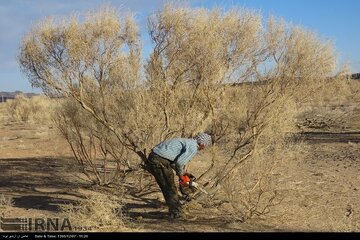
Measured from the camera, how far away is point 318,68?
14.4 m

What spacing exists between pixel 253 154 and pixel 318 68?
5397 millimetres

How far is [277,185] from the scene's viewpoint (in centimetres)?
1068

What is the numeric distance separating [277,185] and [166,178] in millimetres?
2926

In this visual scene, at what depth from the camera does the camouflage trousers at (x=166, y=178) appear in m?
8.70

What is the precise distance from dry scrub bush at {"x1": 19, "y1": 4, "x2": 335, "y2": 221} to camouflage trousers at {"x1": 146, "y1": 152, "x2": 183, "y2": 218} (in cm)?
68

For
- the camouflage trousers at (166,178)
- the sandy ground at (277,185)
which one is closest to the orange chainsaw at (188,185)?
the camouflage trousers at (166,178)

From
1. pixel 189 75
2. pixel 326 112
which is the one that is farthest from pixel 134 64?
pixel 326 112

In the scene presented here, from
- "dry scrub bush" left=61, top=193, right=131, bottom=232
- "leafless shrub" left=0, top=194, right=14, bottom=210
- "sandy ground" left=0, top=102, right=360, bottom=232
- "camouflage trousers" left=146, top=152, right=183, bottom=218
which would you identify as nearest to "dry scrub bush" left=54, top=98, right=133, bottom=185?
"sandy ground" left=0, top=102, right=360, bottom=232

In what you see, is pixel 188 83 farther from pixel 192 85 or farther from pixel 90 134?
pixel 90 134

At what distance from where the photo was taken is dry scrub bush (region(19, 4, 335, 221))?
32.4 ft

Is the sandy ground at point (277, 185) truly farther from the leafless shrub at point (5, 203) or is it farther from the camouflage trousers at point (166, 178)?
the camouflage trousers at point (166, 178)

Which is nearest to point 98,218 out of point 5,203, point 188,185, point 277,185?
point 188,185

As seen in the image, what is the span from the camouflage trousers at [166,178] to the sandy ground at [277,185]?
0.91 ft
